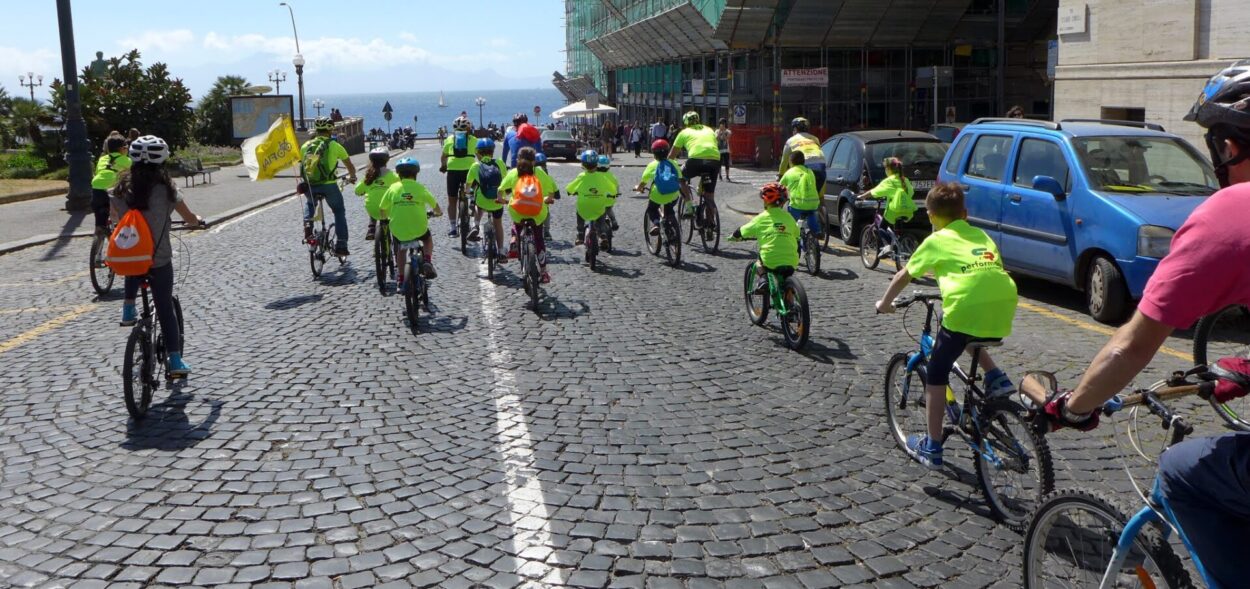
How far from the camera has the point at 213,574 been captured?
4.34m

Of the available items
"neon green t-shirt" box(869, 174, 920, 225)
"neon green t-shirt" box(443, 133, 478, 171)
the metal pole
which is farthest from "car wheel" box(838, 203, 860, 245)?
the metal pole

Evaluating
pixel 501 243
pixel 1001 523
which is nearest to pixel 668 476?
pixel 1001 523

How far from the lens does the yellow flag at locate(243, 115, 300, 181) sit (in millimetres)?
12508

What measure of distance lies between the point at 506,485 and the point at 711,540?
1.21 meters

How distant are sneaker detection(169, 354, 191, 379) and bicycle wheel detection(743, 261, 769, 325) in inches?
185

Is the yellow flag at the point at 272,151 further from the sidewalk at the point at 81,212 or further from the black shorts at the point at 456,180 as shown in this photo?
the sidewalk at the point at 81,212

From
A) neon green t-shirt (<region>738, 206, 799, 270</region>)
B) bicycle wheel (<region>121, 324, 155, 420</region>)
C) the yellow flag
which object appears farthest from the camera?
the yellow flag

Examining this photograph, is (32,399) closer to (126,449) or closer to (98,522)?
(126,449)

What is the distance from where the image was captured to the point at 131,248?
6.68 meters

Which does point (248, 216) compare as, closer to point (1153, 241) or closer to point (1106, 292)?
point (1106, 292)

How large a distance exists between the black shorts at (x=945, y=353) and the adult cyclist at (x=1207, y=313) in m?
2.24

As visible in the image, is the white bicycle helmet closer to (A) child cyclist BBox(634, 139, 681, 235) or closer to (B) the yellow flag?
(B) the yellow flag

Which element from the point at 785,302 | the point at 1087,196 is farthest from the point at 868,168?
the point at 785,302

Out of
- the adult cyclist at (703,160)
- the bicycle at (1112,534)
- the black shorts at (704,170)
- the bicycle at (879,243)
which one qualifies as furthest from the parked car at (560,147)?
the bicycle at (1112,534)
